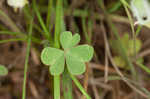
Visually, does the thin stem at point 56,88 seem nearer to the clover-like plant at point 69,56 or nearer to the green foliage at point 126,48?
the clover-like plant at point 69,56

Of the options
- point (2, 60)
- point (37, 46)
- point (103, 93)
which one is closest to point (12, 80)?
point (2, 60)

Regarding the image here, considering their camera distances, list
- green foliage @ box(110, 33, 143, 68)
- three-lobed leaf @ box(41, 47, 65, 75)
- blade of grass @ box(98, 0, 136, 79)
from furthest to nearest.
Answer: green foliage @ box(110, 33, 143, 68)
blade of grass @ box(98, 0, 136, 79)
three-lobed leaf @ box(41, 47, 65, 75)

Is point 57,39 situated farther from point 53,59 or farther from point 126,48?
point 126,48

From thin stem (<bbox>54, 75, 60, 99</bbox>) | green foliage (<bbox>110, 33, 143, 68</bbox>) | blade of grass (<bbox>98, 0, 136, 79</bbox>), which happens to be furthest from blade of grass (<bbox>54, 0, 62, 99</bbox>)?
green foliage (<bbox>110, 33, 143, 68</bbox>)

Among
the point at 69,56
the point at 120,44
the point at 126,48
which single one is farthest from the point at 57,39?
the point at 126,48

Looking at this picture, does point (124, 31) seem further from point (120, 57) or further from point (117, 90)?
point (117, 90)

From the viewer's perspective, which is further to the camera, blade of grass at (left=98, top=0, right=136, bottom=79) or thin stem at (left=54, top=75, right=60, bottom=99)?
blade of grass at (left=98, top=0, right=136, bottom=79)

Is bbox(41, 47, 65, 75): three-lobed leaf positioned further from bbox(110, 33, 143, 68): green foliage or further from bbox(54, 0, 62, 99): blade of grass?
bbox(110, 33, 143, 68): green foliage

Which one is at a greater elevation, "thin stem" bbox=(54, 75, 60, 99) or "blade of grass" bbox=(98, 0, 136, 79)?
"blade of grass" bbox=(98, 0, 136, 79)
